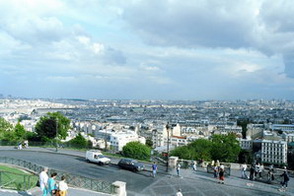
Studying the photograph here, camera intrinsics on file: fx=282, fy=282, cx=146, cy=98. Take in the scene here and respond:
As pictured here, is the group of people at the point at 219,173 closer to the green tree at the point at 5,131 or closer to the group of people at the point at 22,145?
the group of people at the point at 22,145

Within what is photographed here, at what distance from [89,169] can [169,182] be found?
565cm

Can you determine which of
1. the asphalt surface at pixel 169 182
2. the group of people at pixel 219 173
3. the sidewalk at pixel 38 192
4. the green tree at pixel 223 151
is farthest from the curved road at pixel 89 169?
the green tree at pixel 223 151

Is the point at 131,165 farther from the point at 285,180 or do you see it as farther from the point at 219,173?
the point at 285,180

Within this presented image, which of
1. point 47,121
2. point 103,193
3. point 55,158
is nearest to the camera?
point 103,193

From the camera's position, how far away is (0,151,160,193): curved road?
16.3m

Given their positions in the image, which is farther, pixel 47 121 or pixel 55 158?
pixel 47 121

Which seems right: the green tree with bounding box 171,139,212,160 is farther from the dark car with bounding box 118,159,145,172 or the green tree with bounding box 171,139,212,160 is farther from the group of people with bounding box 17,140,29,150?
the group of people with bounding box 17,140,29,150

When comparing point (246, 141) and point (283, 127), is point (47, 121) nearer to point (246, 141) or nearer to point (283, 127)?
point (246, 141)

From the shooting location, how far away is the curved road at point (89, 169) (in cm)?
1627

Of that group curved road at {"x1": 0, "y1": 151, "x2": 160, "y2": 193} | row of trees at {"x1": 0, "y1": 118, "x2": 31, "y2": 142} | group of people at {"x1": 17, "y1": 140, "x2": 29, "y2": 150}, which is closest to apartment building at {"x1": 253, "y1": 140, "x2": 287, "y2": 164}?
row of trees at {"x1": 0, "y1": 118, "x2": 31, "y2": 142}

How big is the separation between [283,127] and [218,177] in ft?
510

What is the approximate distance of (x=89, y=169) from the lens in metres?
18.8

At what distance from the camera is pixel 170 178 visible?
1733 cm

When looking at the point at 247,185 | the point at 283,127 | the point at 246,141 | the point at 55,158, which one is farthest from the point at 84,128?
the point at 247,185
